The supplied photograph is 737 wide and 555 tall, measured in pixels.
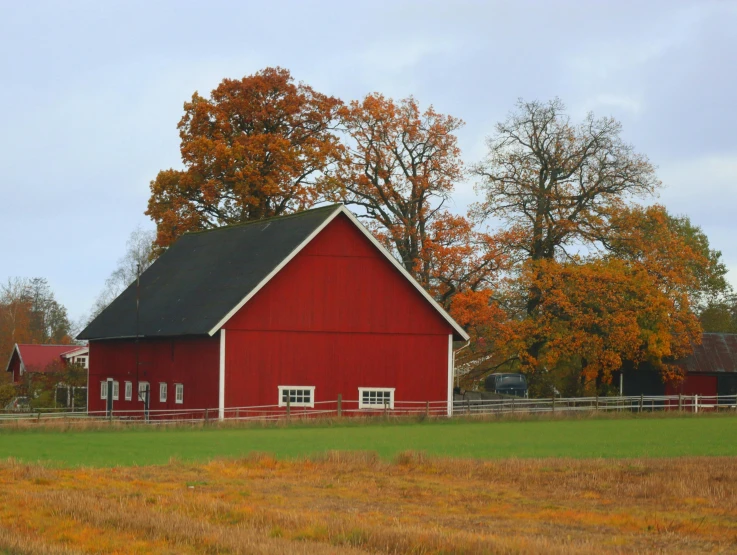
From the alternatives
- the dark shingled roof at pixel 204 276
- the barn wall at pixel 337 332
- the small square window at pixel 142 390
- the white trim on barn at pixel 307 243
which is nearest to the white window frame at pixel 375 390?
the barn wall at pixel 337 332

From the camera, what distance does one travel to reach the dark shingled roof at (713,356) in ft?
190

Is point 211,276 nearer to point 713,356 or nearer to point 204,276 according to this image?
point 204,276

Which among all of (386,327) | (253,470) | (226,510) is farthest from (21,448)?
(386,327)

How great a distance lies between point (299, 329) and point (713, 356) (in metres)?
27.3

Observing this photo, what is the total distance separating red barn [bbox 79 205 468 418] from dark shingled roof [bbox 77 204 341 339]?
86mm

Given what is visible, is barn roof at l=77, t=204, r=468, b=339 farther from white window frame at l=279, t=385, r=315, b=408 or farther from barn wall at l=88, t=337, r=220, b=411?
white window frame at l=279, t=385, r=315, b=408

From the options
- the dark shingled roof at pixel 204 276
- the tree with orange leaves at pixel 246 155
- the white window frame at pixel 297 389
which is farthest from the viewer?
the tree with orange leaves at pixel 246 155

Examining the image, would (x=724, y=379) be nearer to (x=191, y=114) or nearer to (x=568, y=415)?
(x=568, y=415)

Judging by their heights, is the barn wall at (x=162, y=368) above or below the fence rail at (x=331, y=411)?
above

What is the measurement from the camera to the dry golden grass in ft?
39.0

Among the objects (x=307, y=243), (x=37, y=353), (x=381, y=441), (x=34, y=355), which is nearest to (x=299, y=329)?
(x=307, y=243)

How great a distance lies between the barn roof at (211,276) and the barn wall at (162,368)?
708 millimetres

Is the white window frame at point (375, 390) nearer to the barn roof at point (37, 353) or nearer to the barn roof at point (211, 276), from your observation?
the barn roof at point (211, 276)

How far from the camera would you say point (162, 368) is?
42719 mm
